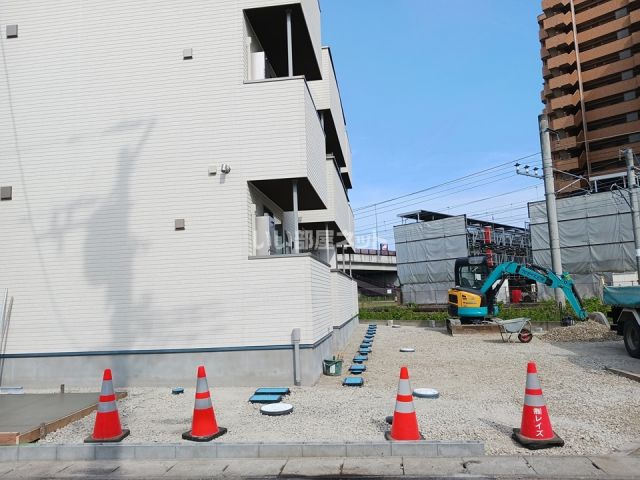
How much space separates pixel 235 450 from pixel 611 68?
6764 cm

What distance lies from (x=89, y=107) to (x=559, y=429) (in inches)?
409

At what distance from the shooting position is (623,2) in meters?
56.8

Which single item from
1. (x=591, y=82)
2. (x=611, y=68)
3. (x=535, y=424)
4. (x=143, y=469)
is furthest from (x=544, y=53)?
(x=143, y=469)

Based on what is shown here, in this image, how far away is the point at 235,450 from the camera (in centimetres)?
539

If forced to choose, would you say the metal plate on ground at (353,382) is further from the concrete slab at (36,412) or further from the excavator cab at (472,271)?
the excavator cab at (472,271)

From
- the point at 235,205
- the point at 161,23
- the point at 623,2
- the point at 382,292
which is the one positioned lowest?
the point at 382,292

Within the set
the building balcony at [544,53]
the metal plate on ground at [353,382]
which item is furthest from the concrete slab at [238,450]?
the building balcony at [544,53]

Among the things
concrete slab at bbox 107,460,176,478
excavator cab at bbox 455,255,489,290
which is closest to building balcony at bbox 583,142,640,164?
excavator cab at bbox 455,255,489,290

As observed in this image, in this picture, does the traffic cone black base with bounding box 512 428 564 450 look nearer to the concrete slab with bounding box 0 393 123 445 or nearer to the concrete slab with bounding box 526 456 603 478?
the concrete slab with bounding box 526 456 603 478

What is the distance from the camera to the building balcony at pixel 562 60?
6169cm

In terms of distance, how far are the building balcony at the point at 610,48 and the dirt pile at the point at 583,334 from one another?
5363 centimetres

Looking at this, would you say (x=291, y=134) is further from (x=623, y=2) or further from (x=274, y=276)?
(x=623, y=2)

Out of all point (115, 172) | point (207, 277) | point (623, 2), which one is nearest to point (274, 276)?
point (207, 277)

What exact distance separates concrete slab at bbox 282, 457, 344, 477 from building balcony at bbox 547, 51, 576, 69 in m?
69.7
